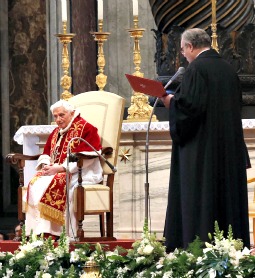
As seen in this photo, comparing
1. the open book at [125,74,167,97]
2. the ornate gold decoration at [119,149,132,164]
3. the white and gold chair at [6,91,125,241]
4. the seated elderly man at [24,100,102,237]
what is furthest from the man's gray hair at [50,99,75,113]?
the open book at [125,74,167,97]

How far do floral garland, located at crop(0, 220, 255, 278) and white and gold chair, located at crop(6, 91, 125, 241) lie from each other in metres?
2.35

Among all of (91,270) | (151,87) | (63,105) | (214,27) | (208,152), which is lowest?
(91,270)

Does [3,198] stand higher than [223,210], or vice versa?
[223,210]

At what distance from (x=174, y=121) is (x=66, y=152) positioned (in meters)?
2.18

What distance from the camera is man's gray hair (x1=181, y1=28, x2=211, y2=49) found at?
28.6 ft

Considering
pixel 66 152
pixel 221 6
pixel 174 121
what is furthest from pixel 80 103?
pixel 174 121

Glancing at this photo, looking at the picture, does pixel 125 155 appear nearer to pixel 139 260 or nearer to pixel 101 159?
pixel 101 159

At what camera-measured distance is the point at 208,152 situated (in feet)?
28.5

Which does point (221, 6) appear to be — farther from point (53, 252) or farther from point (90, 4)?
point (53, 252)

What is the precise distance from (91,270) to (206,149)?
165 centimetres

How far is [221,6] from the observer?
1162 centimetres

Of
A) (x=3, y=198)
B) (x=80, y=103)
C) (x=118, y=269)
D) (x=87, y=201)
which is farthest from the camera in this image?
(x=3, y=198)

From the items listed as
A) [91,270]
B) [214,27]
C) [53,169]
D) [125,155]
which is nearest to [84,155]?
[53,169]

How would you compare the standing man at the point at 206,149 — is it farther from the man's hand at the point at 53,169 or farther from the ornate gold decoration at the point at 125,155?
the ornate gold decoration at the point at 125,155
